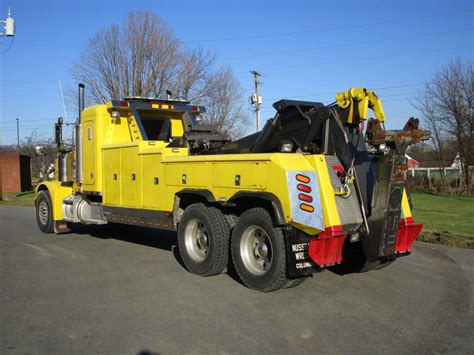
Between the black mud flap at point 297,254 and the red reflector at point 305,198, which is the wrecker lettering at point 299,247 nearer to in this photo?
the black mud flap at point 297,254

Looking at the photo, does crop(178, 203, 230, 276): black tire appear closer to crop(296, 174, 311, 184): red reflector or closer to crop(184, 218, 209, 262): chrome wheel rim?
crop(184, 218, 209, 262): chrome wheel rim

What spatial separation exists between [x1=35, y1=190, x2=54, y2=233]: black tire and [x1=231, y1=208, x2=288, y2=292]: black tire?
6701mm

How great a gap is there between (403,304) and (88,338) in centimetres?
361

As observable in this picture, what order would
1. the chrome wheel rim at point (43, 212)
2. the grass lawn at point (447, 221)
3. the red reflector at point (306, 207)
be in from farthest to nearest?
1. the chrome wheel rim at point (43, 212)
2. the grass lawn at point (447, 221)
3. the red reflector at point (306, 207)

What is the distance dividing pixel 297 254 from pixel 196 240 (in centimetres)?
216

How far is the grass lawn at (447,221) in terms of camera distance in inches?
415

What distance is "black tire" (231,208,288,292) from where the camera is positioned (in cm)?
615

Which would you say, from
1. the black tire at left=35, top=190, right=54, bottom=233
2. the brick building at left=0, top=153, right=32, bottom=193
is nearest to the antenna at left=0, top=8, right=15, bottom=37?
the black tire at left=35, top=190, right=54, bottom=233

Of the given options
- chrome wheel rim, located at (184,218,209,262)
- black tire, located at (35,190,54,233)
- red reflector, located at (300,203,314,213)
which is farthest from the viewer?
black tire, located at (35,190,54,233)

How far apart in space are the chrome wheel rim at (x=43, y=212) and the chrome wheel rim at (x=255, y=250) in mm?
7174

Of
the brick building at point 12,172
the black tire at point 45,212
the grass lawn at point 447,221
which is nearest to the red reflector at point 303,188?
the grass lawn at point 447,221

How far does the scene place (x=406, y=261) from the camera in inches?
333

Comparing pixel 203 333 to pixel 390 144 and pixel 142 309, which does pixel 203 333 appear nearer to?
pixel 142 309

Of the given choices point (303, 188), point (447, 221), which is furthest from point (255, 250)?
point (447, 221)
